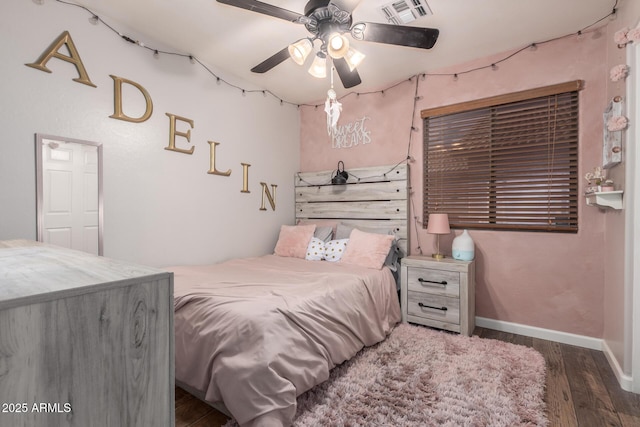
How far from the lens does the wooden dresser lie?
1.96 feet

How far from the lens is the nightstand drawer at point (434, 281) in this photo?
2.56 metres

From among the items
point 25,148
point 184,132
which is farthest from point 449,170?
point 25,148

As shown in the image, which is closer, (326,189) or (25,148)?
(25,148)

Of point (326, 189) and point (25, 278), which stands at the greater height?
point (326, 189)

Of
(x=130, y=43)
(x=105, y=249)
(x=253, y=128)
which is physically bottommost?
(x=105, y=249)

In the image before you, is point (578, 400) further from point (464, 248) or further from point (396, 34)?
point (396, 34)

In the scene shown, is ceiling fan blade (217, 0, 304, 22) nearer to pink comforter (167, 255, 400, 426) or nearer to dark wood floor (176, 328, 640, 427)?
pink comforter (167, 255, 400, 426)

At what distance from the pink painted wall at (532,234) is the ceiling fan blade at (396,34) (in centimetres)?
127

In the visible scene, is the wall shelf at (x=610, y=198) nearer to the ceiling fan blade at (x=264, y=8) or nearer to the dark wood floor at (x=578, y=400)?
the dark wood floor at (x=578, y=400)

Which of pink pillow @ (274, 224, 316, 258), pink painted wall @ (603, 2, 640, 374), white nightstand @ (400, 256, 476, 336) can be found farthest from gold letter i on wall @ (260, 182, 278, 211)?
pink painted wall @ (603, 2, 640, 374)

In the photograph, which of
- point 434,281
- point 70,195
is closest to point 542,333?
point 434,281

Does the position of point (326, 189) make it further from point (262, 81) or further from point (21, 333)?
point (21, 333)

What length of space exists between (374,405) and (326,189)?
8.06 ft

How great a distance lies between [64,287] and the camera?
67 cm
